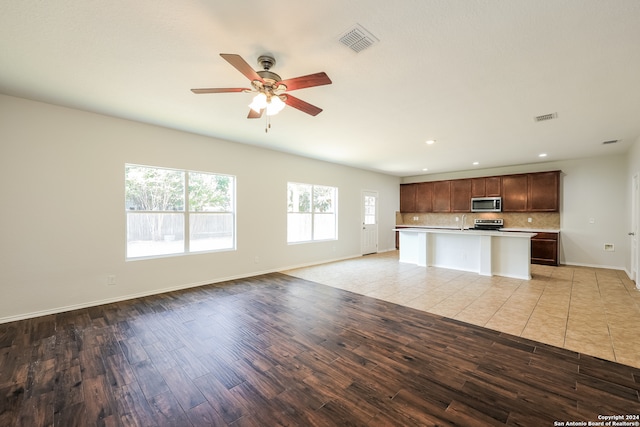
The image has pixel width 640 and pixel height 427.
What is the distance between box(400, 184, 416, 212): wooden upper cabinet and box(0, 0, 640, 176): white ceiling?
5.07 metres

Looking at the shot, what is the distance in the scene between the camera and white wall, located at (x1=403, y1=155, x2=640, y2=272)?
19.1ft

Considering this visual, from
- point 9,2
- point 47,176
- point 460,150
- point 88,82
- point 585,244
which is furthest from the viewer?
point 585,244

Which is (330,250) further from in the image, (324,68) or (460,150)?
(324,68)

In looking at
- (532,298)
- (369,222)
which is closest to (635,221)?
(532,298)

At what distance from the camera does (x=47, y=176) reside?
11.0 ft

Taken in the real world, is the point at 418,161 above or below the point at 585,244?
above

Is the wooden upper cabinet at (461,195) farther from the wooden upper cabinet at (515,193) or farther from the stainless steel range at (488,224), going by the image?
the wooden upper cabinet at (515,193)

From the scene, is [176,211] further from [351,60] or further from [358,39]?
[358,39]

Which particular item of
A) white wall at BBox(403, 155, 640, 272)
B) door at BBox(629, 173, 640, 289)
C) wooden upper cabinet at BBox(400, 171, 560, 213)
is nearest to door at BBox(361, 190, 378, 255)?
wooden upper cabinet at BBox(400, 171, 560, 213)

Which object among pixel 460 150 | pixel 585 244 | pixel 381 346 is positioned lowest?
pixel 381 346

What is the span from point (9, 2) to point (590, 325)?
19.7 feet

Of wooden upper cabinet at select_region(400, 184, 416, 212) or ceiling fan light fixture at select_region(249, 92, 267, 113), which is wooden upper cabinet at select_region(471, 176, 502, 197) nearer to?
wooden upper cabinet at select_region(400, 184, 416, 212)

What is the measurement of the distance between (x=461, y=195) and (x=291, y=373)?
7764 mm

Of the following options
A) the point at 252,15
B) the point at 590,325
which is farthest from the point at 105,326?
the point at 590,325
